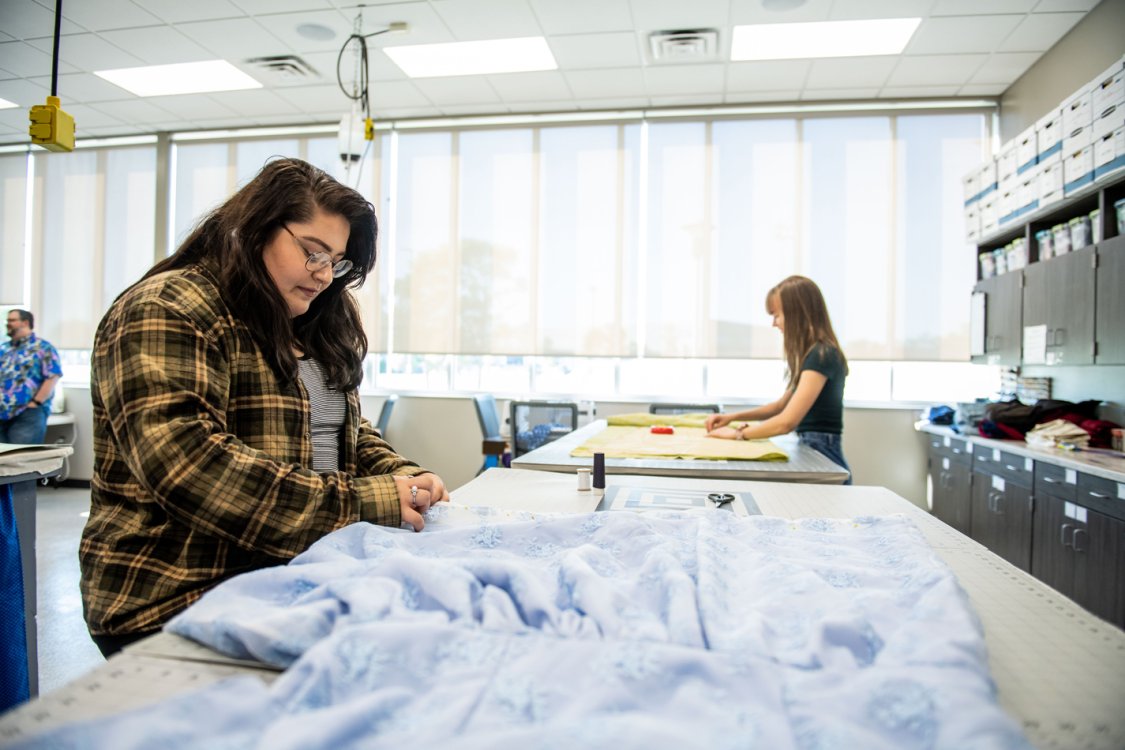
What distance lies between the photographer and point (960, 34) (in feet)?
12.5

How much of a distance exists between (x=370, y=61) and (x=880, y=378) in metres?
4.25

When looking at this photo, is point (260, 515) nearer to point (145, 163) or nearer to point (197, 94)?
point (197, 94)

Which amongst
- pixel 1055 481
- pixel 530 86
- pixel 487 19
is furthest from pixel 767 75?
pixel 1055 481

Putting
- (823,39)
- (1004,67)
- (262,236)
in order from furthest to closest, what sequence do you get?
(1004,67) → (823,39) → (262,236)

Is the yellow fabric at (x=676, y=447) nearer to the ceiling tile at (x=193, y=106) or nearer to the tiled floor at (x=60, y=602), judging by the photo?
the tiled floor at (x=60, y=602)

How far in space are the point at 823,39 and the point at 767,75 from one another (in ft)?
1.54

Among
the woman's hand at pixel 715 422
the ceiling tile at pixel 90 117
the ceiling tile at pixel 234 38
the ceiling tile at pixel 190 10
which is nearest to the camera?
the woman's hand at pixel 715 422

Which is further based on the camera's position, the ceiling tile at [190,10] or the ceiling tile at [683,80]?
the ceiling tile at [683,80]

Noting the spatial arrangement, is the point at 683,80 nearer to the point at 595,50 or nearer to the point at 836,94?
the point at 595,50

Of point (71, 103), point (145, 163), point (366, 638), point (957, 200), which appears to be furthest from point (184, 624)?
point (145, 163)

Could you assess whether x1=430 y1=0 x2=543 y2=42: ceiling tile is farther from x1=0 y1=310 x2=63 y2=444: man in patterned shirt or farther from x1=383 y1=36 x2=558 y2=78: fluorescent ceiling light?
x1=0 y1=310 x2=63 y2=444: man in patterned shirt

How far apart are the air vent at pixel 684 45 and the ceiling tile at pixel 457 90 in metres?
1.27

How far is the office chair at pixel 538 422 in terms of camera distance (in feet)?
12.5

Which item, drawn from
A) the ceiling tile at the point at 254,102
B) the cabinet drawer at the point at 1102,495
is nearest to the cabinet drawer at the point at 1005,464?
the cabinet drawer at the point at 1102,495
